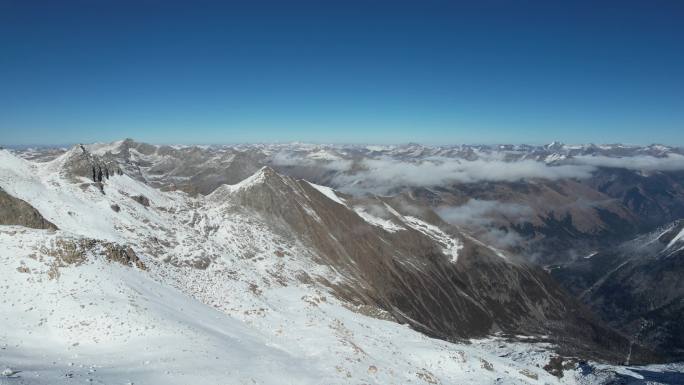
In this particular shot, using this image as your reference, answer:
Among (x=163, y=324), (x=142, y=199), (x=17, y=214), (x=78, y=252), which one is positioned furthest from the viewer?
(x=142, y=199)

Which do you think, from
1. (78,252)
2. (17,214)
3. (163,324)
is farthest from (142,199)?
(163,324)

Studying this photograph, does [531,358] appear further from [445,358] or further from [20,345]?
[20,345]

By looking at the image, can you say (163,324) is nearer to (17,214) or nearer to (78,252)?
(78,252)

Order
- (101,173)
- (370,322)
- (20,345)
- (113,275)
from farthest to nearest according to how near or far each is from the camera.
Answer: (101,173)
(370,322)
(113,275)
(20,345)

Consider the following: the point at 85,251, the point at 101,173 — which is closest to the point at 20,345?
the point at 85,251

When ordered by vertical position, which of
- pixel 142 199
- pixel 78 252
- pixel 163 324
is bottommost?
pixel 163 324

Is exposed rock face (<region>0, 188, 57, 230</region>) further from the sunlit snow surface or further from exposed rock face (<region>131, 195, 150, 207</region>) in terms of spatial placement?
exposed rock face (<region>131, 195, 150, 207</region>)
